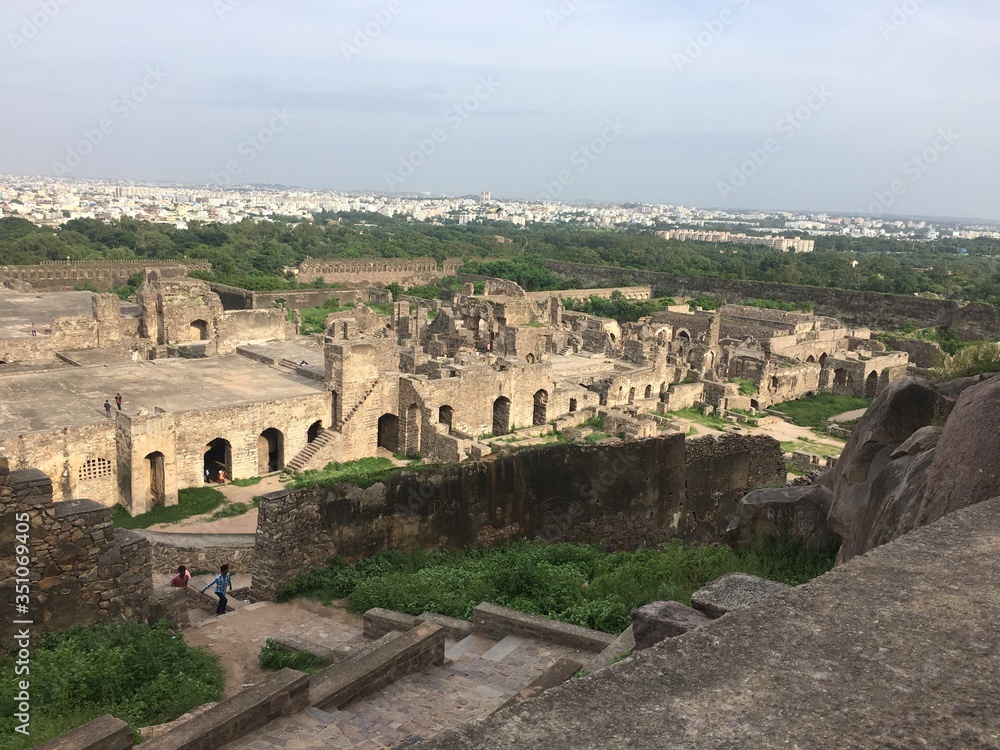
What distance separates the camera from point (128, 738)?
4598 millimetres

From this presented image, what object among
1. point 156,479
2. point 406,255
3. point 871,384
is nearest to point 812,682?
point 156,479

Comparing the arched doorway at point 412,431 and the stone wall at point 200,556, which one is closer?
the stone wall at point 200,556

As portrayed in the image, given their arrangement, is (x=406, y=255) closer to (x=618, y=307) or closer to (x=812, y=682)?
(x=618, y=307)

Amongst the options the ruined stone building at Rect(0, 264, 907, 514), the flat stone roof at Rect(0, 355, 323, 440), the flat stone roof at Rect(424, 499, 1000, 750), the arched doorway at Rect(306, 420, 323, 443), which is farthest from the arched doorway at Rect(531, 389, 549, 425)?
the flat stone roof at Rect(424, 499, 1000, 750)

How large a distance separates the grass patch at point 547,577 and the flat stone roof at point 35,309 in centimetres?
2130

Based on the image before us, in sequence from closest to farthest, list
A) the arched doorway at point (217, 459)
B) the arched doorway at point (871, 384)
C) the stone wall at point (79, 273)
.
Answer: the arched doorway at point (217, 459), the arched doorway at point (871, 384), the stone wall at point (79, 273)

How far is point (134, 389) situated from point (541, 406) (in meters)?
11.7

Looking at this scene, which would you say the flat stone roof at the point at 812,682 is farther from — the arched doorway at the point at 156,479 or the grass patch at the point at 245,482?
the grass patch at the point at 245,482

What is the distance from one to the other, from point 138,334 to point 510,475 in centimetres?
2463

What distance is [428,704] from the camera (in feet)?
18.5

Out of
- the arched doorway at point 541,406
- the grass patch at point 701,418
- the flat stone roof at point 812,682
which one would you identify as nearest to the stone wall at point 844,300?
the grass patch at point 701,418

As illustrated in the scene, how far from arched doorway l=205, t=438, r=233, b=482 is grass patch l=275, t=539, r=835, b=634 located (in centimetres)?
1018

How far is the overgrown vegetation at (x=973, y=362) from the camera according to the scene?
7.46 metres

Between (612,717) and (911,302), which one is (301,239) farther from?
(612,717)
